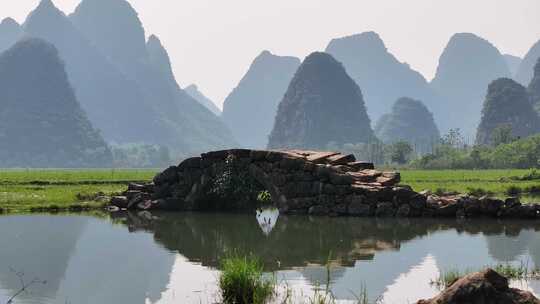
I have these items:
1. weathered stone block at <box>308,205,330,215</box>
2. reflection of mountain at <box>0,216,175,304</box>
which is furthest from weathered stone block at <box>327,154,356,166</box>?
reflection of mountain at <box>0,216,175,304</box>

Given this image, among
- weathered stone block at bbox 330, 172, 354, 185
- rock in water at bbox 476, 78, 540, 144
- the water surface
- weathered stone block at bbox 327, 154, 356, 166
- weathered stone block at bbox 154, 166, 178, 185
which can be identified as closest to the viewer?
the water surface

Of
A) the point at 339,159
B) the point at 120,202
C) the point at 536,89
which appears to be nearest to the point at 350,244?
the point at 339,159

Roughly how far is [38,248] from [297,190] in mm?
12349

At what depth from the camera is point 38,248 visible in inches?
658

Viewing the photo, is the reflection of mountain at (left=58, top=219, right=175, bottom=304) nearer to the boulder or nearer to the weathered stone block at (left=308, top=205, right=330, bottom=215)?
the weathered stone block at (left=308, top=205, right=330, bottom=215)

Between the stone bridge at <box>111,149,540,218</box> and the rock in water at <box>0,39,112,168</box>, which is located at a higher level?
the rock in water at <box>0,39,112,168</box>

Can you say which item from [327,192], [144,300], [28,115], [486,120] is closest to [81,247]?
[144,300]

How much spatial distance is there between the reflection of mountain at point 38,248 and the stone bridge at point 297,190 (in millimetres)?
5897

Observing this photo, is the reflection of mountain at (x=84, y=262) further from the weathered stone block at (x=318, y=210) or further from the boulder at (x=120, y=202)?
the weathered stone block at (x=318, y=210)

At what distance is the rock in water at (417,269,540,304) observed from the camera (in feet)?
25.9

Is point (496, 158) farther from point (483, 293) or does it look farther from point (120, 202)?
point (483, 293)

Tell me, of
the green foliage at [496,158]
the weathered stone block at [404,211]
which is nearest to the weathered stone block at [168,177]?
the weathered stone block at [404,211]

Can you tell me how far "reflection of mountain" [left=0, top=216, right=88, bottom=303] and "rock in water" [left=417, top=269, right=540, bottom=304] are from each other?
6255 millimetres

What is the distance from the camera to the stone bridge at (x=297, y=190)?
25141 millimetres
